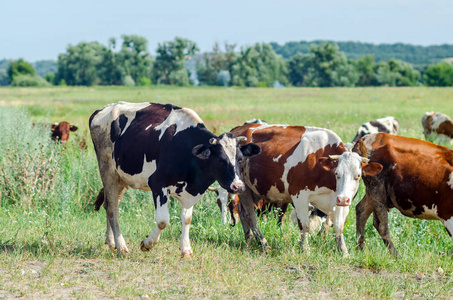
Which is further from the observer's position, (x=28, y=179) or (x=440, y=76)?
(x=440, y=76)

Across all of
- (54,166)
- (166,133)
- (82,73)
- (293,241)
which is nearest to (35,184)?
(54,166)

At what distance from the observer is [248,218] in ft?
26.9

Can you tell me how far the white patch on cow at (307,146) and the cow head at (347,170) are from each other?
1.63 ft

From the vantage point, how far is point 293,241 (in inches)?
311

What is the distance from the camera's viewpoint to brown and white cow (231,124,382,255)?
22.7 feet

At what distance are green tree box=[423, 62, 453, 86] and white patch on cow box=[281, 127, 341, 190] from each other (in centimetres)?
13834

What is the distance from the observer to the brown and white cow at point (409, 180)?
23.6 feet

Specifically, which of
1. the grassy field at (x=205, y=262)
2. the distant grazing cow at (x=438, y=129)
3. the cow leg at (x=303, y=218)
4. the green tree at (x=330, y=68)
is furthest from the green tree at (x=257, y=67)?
the cow leg at (x=303, y=218)

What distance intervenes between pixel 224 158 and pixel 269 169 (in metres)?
1.31

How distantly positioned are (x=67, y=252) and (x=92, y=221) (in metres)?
2.11

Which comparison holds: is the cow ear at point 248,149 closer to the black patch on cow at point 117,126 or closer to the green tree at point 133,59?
the black patch on cow at point 117,126

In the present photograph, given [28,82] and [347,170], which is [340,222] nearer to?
[347,170]

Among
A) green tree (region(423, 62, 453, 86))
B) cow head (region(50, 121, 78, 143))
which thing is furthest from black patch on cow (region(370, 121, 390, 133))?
green tree (region(423, 62, 453, 86))

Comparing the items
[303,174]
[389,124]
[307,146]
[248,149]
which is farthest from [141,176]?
[389,124]
